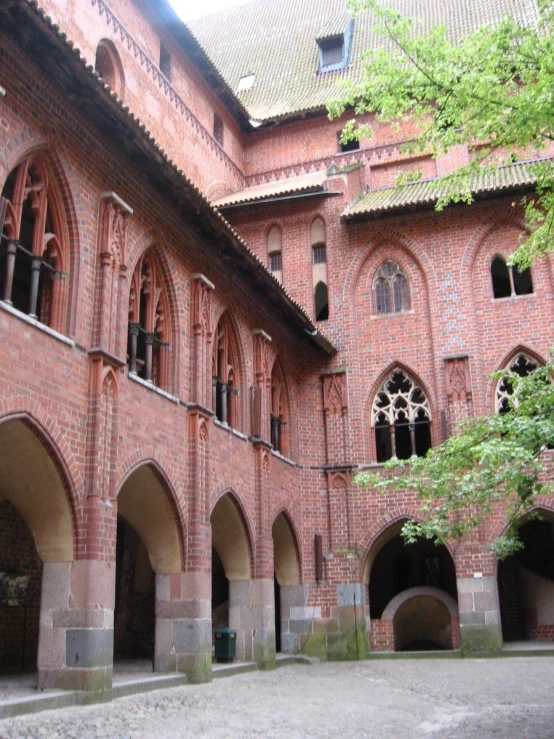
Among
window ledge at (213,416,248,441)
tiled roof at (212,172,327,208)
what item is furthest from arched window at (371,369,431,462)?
tiled roof at (212,172,327,208)

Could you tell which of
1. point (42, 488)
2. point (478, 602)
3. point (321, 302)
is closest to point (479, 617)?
point (478, 602)

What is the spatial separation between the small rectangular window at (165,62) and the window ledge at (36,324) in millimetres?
11711

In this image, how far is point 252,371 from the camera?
1733 centimetres

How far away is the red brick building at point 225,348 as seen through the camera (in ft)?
34.4

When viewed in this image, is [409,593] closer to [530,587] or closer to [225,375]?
[530,587]

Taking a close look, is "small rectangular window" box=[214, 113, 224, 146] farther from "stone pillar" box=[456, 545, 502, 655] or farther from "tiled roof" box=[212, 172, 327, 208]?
"stone pillar" box=[456, 545, 502, 655]

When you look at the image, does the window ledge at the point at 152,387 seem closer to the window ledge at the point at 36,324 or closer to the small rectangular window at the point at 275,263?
the window ledge at the point at 36,324

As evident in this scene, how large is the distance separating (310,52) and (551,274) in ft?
41.7

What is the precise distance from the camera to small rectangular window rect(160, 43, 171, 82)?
66.4 ft

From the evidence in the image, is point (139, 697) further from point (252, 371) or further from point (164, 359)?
point (252, 371)

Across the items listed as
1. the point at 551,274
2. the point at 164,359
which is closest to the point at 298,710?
the point at 164,359

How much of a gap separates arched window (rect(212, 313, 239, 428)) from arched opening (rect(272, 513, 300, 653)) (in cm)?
313

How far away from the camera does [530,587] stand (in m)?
20.7

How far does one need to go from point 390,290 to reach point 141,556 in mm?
8705
